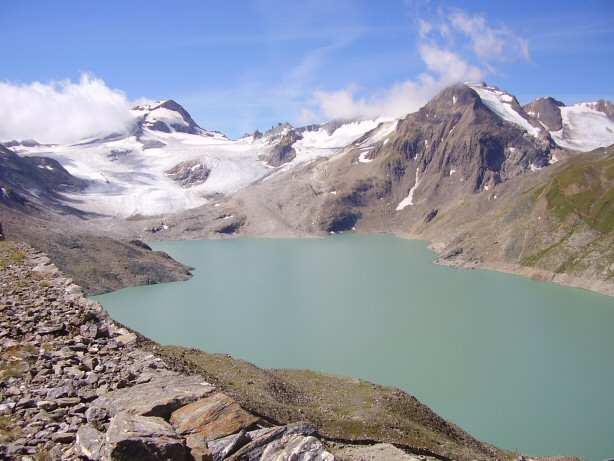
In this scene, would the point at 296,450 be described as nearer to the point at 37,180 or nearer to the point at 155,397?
the point at 155,397

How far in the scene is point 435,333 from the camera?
49.0 m

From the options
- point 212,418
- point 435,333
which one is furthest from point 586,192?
point 212,418

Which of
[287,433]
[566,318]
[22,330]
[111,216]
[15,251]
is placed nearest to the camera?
[287,433]

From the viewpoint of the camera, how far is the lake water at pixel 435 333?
3159 cm

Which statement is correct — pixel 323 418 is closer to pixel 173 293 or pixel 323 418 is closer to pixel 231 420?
pixel 231 420

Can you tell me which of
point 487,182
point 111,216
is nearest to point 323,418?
point 487,182

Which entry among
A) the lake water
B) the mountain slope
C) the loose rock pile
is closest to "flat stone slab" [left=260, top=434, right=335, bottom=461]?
the loose rock pile

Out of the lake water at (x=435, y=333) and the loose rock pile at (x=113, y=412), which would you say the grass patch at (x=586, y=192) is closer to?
the lake water at (x=435, y=333)

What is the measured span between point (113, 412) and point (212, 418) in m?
1.42

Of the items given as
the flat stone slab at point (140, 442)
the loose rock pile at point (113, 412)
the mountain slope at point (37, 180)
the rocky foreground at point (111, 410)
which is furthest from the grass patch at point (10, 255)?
the mountain slope at point (37, 180)

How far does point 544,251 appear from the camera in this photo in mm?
82125

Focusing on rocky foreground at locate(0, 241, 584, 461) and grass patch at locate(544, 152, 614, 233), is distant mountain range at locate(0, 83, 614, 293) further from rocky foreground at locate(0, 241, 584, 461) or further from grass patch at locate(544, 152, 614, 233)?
rocky foreground at locate(0, 241, 584, 461)

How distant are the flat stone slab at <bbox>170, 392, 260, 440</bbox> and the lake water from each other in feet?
76.4

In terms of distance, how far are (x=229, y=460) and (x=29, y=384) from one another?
13.5ft
